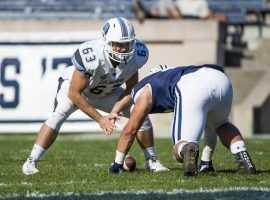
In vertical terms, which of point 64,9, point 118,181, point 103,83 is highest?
point 103,83

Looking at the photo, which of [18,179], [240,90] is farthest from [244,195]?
[240,90]

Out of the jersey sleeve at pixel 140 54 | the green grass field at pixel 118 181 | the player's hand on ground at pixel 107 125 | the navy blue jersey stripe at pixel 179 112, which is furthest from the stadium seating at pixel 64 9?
the navy blue jersey stripe at pixel 179 112

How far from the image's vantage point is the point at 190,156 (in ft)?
21.9

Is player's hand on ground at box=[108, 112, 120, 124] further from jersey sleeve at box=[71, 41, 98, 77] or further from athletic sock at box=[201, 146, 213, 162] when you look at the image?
athletic sock at box=[201, 146, 213, 162]

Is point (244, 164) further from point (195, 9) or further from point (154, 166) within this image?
point (195, 9)

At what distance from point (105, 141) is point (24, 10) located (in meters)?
4.65

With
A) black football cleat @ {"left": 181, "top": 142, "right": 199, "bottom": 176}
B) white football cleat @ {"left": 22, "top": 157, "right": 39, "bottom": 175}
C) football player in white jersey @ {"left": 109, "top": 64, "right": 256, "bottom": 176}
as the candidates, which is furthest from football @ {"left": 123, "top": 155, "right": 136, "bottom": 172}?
black football cleat @ {"left": 181, "top": 142, "right": 199, "bottom": 176}

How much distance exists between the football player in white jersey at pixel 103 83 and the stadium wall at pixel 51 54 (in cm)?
603

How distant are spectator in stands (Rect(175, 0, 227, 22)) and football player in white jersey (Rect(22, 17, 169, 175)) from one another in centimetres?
889

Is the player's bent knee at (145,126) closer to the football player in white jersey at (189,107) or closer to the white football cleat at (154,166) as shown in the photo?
the white football cleat at (154,166)

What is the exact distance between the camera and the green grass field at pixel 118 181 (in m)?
5.96

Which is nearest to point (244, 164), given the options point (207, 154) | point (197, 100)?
point (207, 154)

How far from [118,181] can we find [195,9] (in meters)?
10.8

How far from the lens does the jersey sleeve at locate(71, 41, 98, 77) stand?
7473mm
